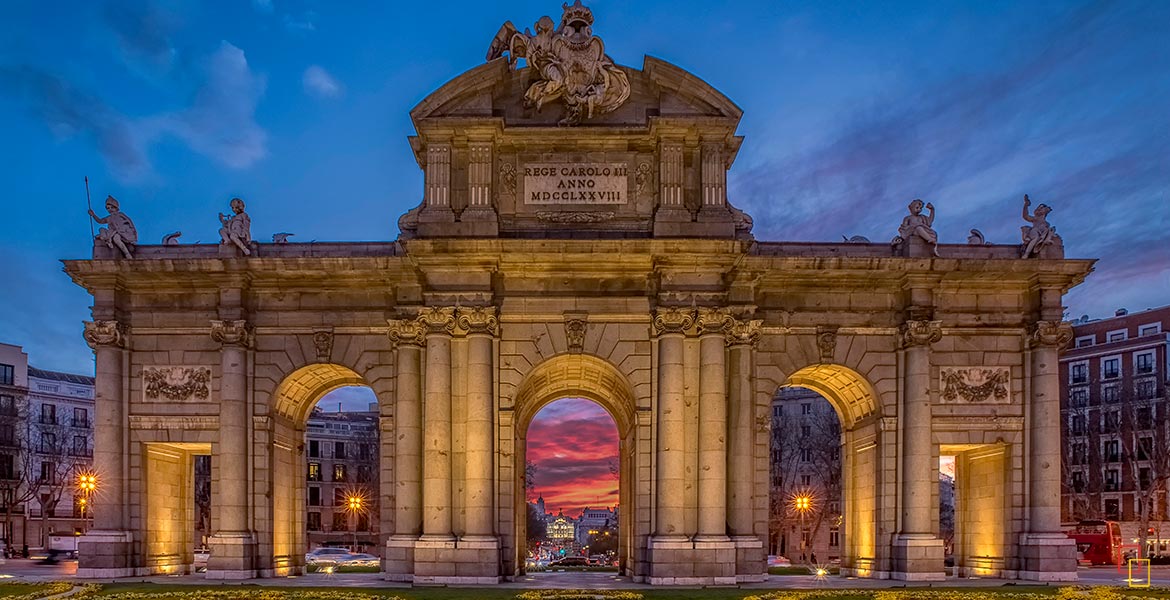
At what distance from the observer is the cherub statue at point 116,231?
35.4 m

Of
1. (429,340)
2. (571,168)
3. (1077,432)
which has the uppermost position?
(571,168)

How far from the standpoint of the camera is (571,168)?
112ft

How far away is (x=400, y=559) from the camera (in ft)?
107

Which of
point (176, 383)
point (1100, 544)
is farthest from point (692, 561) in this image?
point (1100, 544)

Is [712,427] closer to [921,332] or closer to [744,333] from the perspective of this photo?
[744,333]

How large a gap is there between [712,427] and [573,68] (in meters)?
12.7

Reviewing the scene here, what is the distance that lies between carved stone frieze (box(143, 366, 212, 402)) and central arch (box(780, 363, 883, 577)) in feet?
68.1

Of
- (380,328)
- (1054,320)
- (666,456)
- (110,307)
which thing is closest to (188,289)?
(110,307)

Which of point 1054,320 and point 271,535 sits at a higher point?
point 1054,320

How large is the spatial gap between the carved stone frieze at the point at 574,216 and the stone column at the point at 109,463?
1547 cm

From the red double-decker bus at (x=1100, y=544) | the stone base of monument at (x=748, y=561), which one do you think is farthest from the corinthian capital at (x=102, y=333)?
the red double-decker bus at (x=1100, y=544)

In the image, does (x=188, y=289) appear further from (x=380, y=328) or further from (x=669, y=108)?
(x=669, y=108)

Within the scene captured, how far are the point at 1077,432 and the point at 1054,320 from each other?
5509 cm

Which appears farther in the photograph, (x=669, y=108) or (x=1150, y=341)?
(x=1150, y=341)
